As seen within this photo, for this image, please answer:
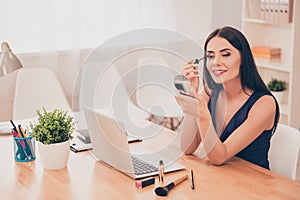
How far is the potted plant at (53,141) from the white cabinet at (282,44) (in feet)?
7.07

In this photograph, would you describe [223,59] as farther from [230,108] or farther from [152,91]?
[152,91]

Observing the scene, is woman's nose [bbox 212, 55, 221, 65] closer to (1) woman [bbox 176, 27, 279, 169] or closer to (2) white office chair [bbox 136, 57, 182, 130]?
(1) woman [bbox 176, 27, 279, 169]

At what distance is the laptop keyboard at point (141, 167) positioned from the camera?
1774 mm

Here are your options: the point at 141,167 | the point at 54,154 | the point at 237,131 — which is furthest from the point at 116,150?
the point at 237,131

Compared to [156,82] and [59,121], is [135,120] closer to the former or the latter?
[59,121]

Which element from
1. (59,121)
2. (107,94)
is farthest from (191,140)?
(107,94)

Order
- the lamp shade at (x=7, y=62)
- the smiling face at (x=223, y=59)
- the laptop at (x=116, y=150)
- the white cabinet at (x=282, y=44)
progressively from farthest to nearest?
the white cabinet at (x=282, y=44) → the lamp shade at (x=7, y=62) → the smiling face at (x=223, y=59) → the laptop at (x=116, y=150)

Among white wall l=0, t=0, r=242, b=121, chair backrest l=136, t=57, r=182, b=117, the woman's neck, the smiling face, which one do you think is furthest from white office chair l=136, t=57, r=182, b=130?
the smiling face

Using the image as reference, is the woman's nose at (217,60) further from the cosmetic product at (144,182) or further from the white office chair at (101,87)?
the white office chair at (101,87)

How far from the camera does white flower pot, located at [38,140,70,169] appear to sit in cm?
182

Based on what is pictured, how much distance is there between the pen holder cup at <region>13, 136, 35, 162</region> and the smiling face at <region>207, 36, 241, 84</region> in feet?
2.42

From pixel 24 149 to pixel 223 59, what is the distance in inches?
32.5

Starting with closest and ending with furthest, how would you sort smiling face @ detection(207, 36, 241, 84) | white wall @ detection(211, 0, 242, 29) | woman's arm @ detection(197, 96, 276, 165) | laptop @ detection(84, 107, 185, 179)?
laptop @ detection(84, 107, 185, 179), woman's arm @ detection(197, 96, 276, 165), smiling face @ detection(207, 36, 241, 84), white wall @ detection(211, 0, 242, 29)

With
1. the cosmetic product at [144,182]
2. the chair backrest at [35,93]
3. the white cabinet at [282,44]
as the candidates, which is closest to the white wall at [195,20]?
the white cabinet at [282,44]
